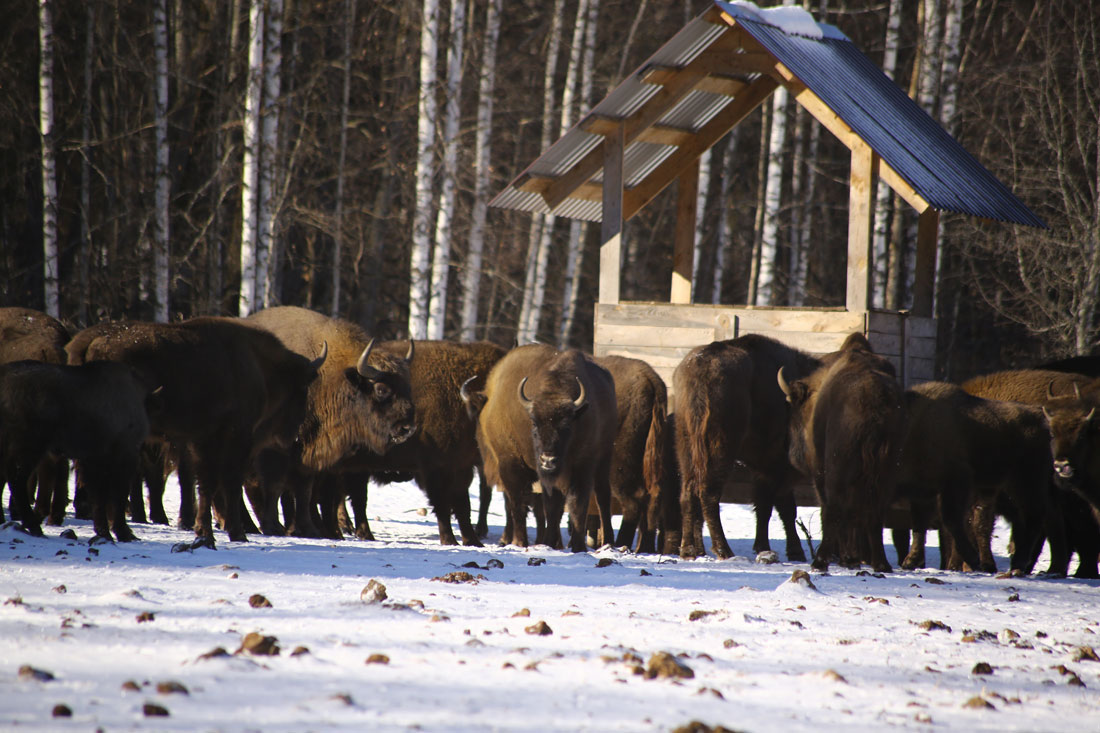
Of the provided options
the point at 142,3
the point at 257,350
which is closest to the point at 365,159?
the point at 142,3

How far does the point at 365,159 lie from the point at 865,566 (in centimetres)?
1797

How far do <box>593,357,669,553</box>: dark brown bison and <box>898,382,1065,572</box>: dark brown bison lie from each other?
236cm

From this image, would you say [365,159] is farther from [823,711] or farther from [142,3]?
[823,711]

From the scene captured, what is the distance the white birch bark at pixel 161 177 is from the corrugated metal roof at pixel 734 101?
18.4 ft

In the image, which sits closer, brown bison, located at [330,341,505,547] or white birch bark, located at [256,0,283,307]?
brown bison, located at [330,341,505,547]

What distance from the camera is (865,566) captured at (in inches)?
374

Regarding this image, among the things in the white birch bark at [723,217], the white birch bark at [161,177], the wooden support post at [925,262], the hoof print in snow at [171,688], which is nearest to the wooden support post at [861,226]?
the wooden support post at [925,262]

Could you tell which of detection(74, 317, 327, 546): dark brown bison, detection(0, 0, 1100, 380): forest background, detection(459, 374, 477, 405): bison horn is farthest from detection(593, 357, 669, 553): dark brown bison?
detection(0, 0, 1100, 380): forest background

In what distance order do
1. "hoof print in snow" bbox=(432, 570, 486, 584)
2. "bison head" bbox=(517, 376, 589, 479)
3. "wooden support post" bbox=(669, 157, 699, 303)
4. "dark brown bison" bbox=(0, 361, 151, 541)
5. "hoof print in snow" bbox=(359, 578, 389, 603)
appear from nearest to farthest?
"hoof print in snow" bbox=(359, 578, 389, 603) → "hoof print in snow" bbox=(432, 570, 486, 584) → "dark brown bison" bbox=(0, 361, 151, 541) → "bison head" bbox=(517, 376, 589, 479) → "wooden support post" bbox=(669, 157, 699, 303)

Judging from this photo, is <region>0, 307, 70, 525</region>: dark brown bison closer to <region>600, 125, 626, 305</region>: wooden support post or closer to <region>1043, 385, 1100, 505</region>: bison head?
<region>600, 125, 626, 305</region>: wooden support post

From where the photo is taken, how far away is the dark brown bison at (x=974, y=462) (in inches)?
374

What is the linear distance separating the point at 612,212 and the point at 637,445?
3.25m

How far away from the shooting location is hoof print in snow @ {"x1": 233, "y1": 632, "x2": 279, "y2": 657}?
13.5ft

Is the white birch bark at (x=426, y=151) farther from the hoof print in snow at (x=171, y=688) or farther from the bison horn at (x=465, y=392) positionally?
the hoof print in snow at (x=171, y=688)
